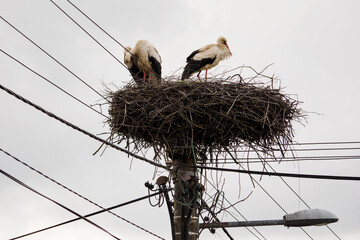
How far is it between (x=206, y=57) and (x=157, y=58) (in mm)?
755

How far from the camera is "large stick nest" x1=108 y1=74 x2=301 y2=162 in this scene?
5.80 metres

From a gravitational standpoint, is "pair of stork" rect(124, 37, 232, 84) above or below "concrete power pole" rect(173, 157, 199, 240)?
above

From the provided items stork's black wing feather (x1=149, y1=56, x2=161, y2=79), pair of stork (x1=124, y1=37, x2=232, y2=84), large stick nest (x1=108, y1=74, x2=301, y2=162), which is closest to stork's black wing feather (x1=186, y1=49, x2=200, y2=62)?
pair of stork (x1=124, y1=37, x2=232, y2=84)

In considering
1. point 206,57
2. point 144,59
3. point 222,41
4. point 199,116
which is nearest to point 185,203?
point 199,116

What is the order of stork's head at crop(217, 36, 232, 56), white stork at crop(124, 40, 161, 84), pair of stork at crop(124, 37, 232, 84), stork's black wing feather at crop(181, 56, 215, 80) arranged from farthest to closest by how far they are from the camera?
stork's head at crop(217, 36, 232, 56) → white stork at crop(124, 40, 161, 84) → pair of stork at crop(124, 37, 232, 84) → stork's black wing feather at crop(181, 56, 215, 80)

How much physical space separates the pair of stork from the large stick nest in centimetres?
257

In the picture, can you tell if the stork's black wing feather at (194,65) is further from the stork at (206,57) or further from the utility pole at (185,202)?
the utility pole at (185,202)

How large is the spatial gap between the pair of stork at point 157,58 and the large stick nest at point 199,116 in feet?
8.44

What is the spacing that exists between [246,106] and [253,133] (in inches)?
11.5

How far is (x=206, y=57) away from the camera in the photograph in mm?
8891

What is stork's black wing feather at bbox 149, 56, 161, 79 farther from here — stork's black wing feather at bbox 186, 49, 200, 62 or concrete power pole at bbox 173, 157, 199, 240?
concrete power pole at bbox 173, 157, 199, 240

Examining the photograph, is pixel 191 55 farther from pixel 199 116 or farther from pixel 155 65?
pixel 199 116

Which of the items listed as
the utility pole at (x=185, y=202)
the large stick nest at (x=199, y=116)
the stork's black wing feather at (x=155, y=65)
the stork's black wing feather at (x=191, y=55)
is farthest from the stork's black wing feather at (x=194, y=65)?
the utility pole at (x=185, y=202)

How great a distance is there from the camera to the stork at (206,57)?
346 inches
